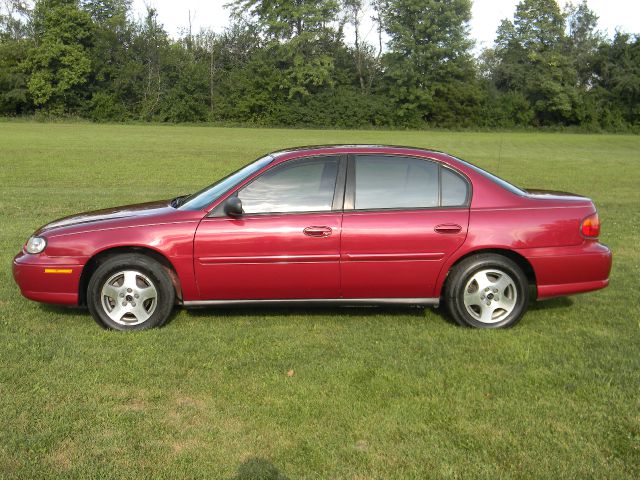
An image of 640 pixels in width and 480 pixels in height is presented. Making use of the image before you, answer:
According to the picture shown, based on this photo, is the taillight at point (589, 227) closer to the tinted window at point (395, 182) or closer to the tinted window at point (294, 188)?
the tinted window at point (395, 182)

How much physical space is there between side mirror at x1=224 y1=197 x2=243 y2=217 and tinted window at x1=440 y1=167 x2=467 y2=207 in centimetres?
164

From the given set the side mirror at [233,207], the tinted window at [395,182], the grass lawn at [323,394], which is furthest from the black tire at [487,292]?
the side mirror at [233,207]

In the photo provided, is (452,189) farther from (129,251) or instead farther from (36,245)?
(36,245)

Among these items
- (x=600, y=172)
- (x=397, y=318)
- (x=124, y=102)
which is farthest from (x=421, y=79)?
(x=397, y=318)

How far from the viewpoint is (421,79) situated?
6875 cm

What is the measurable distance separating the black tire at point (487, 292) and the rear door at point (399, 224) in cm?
18

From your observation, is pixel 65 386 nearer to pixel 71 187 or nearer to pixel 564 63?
pixel 71 187

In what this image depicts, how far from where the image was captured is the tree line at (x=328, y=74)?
6781cm

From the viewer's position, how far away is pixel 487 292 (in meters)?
5.51

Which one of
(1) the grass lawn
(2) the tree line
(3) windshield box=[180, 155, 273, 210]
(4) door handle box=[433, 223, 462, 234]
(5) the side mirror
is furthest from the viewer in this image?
(2) the tree line

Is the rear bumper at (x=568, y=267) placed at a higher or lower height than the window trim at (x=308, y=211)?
lower

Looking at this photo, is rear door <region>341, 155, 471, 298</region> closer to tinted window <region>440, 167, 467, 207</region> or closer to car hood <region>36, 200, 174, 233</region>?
tinted window <region>440, 167, 467, 207</region>

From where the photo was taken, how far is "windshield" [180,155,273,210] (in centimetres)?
564

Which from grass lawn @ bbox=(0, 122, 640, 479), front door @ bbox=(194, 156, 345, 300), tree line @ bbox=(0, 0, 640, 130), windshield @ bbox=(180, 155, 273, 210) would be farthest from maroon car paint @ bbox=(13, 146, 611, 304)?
tree line @ bbox=(0, 0, 640, 130)
